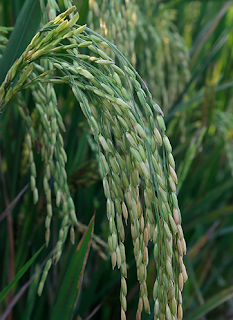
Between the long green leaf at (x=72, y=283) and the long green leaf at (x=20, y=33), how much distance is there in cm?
35

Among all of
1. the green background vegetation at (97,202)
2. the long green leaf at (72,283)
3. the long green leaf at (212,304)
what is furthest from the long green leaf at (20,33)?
the long green leaf at (212,304)

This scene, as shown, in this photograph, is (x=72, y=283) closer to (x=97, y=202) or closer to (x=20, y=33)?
(x=97, y=202)

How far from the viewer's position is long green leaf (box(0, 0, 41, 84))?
0.48 meters

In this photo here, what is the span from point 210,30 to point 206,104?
0.52 m

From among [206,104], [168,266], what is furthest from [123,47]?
[168,266]

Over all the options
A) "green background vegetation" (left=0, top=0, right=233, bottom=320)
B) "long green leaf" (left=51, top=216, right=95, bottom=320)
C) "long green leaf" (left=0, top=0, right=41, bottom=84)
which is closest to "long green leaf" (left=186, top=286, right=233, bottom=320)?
"green background vegetation" (left=0, top=0, right=233, bottom=320)

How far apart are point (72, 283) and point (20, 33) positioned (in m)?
0.49

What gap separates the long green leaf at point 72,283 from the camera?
551 millimetres

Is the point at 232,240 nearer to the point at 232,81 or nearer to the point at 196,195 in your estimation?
the point at 196,195

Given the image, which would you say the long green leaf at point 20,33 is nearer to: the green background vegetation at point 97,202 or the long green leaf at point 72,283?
the green background vegetation at point 97,202

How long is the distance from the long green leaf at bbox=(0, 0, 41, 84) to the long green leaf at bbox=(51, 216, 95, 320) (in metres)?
0.35

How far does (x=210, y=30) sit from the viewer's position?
1.29m

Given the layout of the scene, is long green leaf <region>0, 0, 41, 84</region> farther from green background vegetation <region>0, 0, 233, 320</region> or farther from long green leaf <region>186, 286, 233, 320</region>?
long green leaf <region>186, 286, 233, 320</region>

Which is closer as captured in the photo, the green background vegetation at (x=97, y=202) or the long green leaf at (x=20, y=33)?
the long green leaf at (x=20, y=33)
